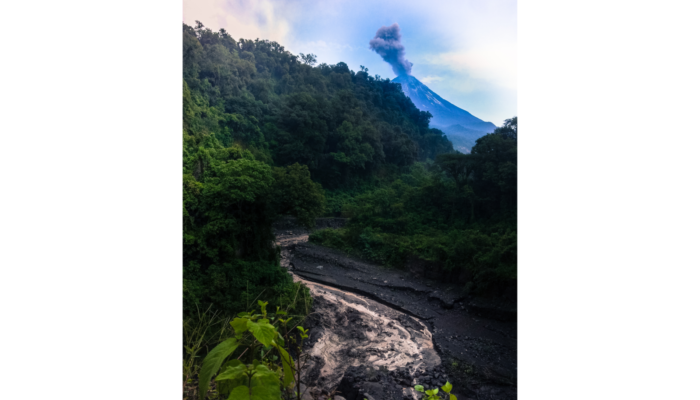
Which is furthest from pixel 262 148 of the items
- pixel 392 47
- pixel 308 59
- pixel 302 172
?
pixel 392 47

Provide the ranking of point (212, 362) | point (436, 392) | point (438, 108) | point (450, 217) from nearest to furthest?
1. point (212, 362)
2. point (436, 392)
3. point (450, 217)
4. point (438, 108)

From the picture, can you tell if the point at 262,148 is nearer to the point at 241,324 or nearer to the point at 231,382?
the point at 241,324

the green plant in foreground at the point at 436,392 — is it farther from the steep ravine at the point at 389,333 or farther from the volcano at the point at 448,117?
the volcano at the point at 448,117

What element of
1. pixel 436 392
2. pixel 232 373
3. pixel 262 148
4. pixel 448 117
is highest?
pixel 448 117

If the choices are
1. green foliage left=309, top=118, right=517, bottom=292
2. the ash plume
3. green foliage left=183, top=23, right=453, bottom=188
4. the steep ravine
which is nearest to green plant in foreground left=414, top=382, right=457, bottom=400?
the steep ravine

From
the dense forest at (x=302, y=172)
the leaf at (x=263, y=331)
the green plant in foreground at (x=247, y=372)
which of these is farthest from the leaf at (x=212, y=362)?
the dense forest at (x=302, y=172)
